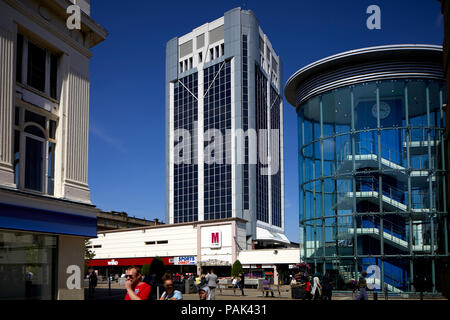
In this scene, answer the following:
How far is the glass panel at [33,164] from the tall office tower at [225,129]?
64.8 meters

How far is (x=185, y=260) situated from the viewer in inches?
2370

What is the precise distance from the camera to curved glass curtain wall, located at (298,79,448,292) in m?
28.8

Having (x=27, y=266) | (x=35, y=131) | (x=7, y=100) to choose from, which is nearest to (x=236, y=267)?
(x=27, y=266)

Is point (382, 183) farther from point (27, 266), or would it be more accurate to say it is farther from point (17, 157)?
point (17, 157)

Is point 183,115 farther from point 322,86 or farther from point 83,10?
point 83,10

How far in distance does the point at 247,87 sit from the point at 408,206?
62.5 meters

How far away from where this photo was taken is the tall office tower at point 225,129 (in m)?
87.2

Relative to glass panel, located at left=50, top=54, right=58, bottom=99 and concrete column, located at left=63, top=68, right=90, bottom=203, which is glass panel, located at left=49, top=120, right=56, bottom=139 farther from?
glass panel, located at left=50, top=54, right=58, bottom=99

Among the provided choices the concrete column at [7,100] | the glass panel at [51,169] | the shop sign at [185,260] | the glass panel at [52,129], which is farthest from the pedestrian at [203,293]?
the shop sign at [185,260]

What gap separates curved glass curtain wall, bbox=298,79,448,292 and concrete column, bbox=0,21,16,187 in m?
20.8

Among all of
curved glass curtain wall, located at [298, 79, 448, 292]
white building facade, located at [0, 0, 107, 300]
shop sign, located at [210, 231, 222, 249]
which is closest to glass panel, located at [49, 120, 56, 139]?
white building facade, located at [0, 0, 107, 300]

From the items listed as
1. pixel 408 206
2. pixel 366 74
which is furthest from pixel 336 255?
pixel 366 74

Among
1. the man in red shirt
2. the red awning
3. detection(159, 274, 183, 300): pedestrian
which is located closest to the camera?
the man in red shirt

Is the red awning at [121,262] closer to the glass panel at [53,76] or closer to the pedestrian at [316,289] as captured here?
the pedestrian at [316,289]
